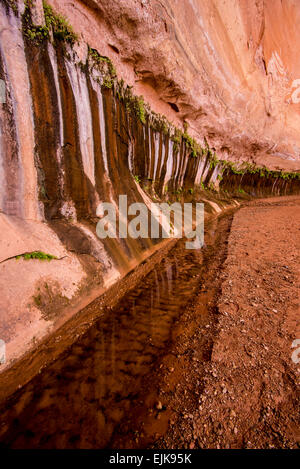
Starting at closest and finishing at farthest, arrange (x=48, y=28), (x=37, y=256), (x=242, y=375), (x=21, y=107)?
(x=242, y=375)
(x=37, y=256)
(x=21, y=107)
(x=48, y=28)

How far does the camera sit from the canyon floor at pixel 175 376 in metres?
1.42

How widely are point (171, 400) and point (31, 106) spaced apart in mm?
4140

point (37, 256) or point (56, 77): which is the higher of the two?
point (56, 77)

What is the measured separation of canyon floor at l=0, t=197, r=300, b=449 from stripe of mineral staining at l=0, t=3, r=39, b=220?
6.35ft

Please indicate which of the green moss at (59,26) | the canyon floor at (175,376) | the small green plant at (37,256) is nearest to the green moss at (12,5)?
the green moss at (59,26)

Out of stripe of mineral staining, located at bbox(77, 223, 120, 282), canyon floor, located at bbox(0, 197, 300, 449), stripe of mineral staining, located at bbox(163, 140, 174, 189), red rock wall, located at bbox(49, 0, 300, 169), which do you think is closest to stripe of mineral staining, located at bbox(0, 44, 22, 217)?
stripe of mineral staining, located at bbox(77, 223, 120, 282)

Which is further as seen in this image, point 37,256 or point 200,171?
point 200,171

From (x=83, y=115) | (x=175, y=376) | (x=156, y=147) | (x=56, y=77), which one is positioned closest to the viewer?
(x=175, y=376)

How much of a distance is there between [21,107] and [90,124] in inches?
57.0

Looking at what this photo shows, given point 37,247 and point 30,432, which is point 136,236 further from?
point 30,432

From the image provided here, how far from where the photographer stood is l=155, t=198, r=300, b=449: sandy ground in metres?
1.35

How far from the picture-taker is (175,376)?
1833 mm

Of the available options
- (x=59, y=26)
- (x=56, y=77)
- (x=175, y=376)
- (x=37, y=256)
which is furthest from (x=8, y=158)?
(x=175, y=376)

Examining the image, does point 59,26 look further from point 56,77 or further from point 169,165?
point 169,165
